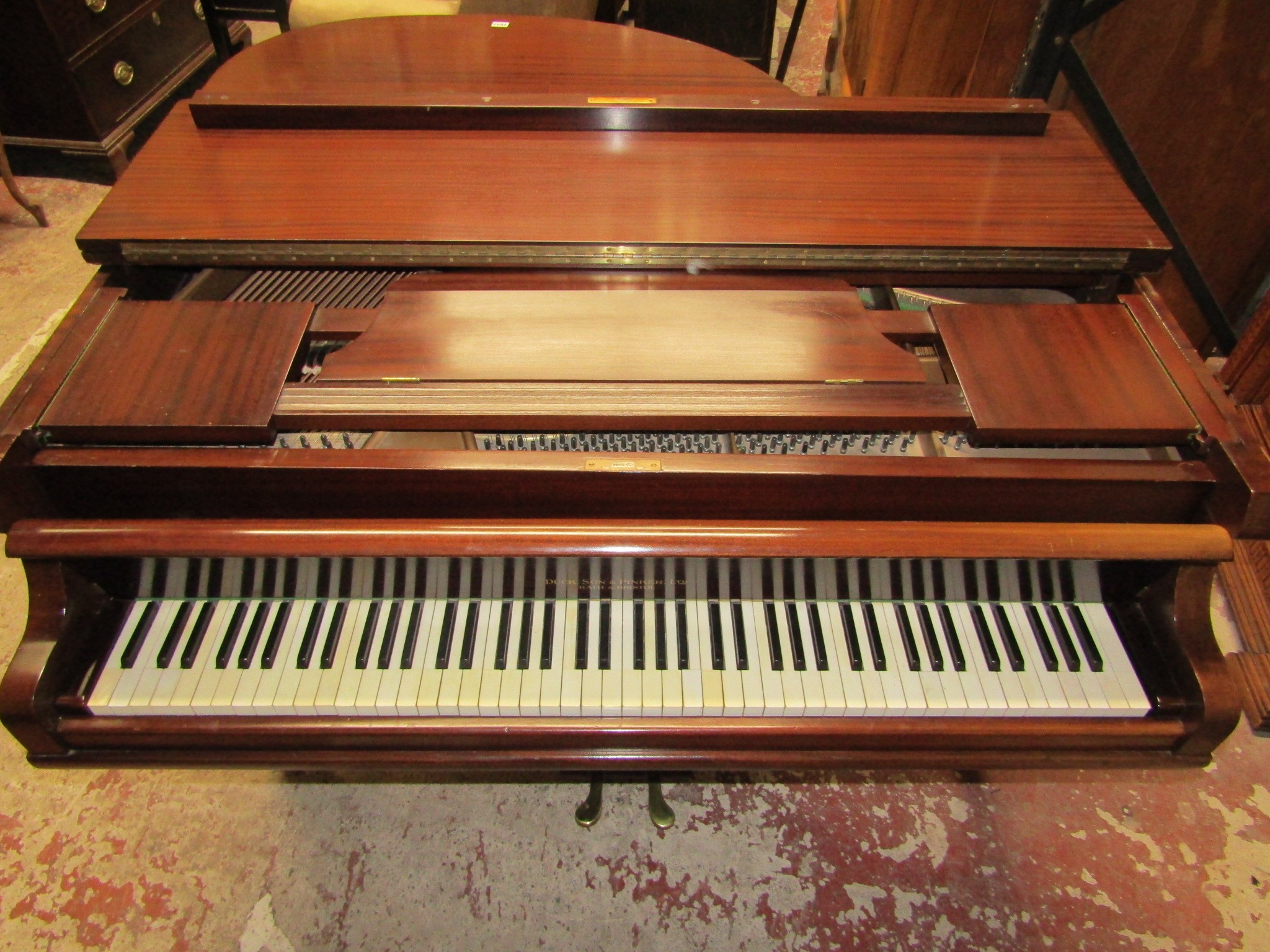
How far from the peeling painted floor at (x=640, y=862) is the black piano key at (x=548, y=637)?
1.00 metres

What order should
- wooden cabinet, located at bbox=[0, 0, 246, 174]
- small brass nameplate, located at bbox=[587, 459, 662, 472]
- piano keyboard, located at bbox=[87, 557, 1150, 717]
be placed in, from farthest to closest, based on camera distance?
wooden cabinet, located at bbox=[0, 0, 246, 174]
piano keyboard, located at bbox=[87, 557, 1150, 717]
small brass nameplate, located at bbox=[587, 459, 662, 472]

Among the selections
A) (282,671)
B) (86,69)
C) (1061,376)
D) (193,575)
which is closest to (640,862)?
(282,671)

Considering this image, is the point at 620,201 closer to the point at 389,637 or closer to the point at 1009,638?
the point at 389,637

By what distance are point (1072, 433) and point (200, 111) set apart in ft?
7.28

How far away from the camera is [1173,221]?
3.05 metres

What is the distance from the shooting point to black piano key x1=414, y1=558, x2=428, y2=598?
5.16ft

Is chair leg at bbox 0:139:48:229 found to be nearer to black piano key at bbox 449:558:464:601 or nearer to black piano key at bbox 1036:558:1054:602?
black piano key at bbox 449:558:464:601

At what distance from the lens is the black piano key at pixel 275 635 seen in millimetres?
1591

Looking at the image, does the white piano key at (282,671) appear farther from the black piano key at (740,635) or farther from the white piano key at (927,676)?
the white piano key at (927,676)

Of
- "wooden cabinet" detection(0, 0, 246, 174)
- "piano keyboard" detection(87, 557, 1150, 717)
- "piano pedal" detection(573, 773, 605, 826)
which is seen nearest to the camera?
"piano keyboard" detection(87, 557, 1150, 717)

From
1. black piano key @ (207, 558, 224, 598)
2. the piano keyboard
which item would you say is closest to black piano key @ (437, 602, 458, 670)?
the piano keyboard

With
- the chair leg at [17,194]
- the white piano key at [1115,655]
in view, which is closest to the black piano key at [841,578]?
the white piano key at [1115,655]

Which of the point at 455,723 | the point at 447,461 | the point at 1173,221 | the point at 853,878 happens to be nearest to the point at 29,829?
the point at 455,723

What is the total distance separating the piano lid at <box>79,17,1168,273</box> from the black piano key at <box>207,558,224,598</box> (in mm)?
701
